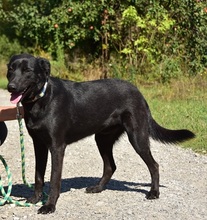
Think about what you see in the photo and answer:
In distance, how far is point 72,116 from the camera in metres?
6.20

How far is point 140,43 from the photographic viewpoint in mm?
15617

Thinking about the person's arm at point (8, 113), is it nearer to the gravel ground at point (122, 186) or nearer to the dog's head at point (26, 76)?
the dog's head at point (26, 76)

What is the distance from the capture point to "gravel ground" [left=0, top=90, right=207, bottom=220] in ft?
19.2

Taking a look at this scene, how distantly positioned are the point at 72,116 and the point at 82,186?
3.77 ft

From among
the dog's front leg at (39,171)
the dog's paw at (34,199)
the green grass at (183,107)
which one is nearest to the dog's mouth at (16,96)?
the dog's front leg at (39,171)

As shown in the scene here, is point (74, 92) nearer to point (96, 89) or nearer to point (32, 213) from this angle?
point (96, 89)

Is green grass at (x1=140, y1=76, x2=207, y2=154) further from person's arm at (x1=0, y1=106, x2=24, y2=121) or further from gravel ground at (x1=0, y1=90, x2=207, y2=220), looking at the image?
person's arm at (x1=0, y1=106, x2=24, y2=121)

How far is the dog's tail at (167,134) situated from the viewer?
267 inches

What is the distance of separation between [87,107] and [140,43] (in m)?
9.52

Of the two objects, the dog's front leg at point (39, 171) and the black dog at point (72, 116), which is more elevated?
the black dog at point (72, 116)

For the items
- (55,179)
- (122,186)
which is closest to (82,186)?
(122,186)

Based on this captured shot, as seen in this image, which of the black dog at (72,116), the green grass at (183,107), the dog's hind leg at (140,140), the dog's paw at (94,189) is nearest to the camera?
the black dog at (72,116)

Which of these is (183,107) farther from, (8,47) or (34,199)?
(8,47)

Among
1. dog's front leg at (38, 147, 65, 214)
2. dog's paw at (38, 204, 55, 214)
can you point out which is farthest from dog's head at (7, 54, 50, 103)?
dog's paw at (38, 204, 55, 214)
